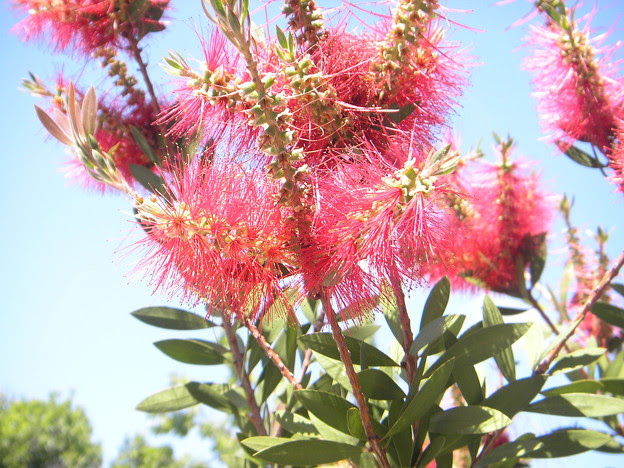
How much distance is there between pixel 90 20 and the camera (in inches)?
56.4

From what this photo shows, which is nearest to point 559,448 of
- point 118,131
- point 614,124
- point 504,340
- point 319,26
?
point 504,340

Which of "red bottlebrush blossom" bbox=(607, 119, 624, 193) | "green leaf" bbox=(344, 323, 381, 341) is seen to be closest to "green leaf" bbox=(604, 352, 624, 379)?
"red bottlebrush blossom" bbox=(607, 119, 624, 193)

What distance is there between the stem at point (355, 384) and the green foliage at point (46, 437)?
45.6 feet

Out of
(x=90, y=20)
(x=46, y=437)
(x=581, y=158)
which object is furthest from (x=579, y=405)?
(x=46, y=437)

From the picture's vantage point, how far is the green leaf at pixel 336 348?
3.39 ft

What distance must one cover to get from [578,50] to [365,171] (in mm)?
808

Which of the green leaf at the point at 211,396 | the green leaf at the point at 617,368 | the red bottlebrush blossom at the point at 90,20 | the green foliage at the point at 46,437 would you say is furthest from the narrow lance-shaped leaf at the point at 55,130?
the green foliage at the point at 46,437

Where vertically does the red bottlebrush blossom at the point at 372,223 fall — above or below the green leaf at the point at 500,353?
above

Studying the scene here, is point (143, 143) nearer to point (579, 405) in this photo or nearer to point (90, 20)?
point (90, 20)

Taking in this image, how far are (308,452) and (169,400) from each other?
57cm

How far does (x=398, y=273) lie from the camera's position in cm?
93

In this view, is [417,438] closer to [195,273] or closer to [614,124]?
[195,273]

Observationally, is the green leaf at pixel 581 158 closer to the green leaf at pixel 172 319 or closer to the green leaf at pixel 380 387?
the green leaf at pixel 380 387

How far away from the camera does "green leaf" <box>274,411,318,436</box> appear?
112cm
